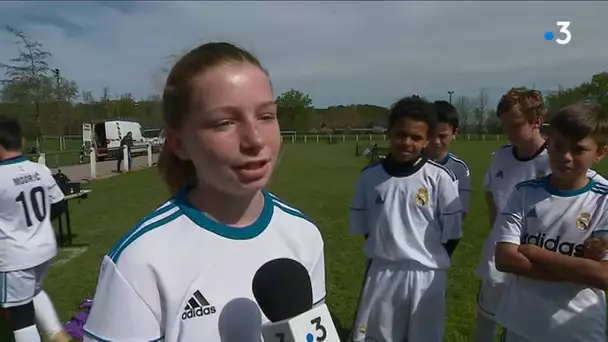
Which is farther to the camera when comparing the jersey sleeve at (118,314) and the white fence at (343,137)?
the white fence at (343,137)

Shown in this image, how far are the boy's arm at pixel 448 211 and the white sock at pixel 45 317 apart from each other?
3309mm

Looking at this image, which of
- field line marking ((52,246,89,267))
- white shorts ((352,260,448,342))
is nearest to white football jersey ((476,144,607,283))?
white shorts ((352,260,448,342))

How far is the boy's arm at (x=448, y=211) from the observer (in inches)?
143

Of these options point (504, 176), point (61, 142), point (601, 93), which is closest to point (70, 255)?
point (504, 176)

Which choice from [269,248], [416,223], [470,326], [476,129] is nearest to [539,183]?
[416,223]

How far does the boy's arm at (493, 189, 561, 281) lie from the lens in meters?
2.67

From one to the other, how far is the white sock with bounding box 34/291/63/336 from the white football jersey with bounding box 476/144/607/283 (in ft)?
11.5

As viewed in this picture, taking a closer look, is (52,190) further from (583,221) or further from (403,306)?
(583,221)

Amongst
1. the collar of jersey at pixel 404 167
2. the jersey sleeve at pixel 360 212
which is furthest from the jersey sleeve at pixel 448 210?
the jersey sleeve at pixel 360 212

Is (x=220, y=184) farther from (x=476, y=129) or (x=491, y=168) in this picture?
(x=476, y=129)

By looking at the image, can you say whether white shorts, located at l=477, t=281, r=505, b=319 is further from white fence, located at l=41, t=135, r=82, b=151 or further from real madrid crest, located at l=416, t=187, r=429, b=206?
white fence, located at l=41, t=135, r=82, b=151

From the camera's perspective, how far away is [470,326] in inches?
205

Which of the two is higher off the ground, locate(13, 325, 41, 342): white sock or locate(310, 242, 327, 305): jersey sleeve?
locate(310, 242, 327, 305): jersey sleeve

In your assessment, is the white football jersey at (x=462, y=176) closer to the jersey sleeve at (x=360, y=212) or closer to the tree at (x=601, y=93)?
the jersey sleeve at (x=360, y=212)
